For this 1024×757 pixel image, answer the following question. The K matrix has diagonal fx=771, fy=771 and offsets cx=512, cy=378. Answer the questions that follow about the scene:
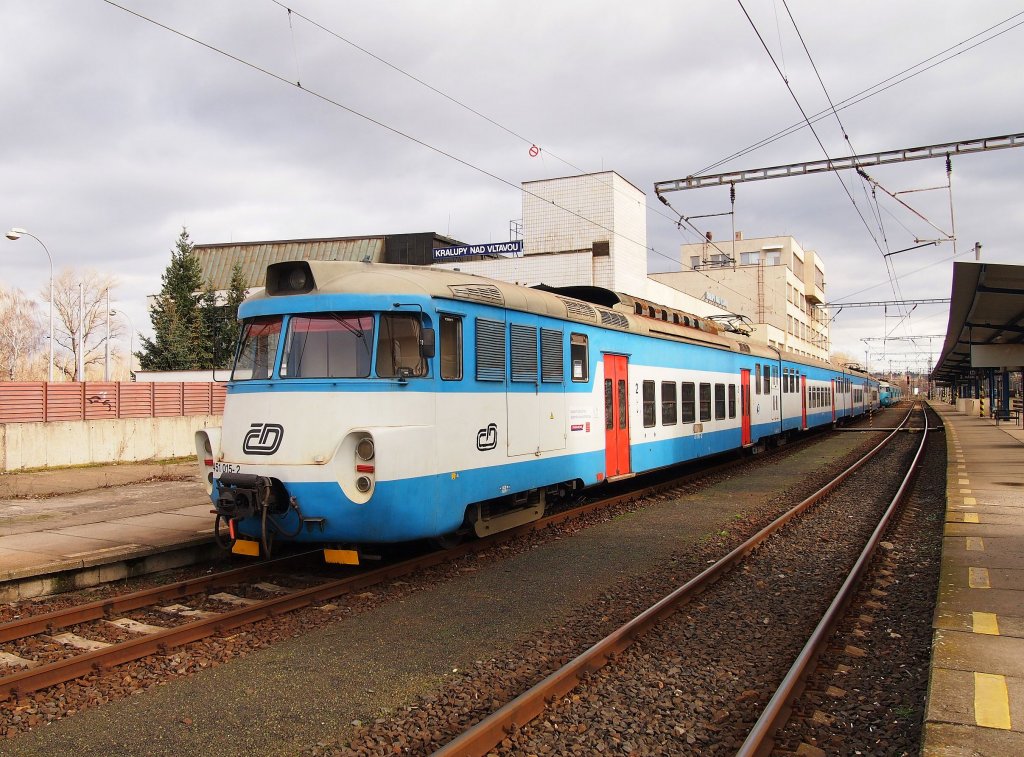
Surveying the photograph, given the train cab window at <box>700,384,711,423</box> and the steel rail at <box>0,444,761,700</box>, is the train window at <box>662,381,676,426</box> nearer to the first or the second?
the train cab window at <box>700,384,711,423</box>

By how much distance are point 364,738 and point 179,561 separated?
538 cm

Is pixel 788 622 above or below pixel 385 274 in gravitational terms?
below

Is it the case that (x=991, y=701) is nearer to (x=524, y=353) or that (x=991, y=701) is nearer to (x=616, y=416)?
(x=524, y=353)

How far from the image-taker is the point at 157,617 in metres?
6.74

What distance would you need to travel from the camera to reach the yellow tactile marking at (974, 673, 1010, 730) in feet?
14.0

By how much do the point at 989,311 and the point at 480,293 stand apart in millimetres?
15757

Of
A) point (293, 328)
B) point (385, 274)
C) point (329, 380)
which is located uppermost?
point (385, 274)

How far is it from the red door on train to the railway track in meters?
3.45

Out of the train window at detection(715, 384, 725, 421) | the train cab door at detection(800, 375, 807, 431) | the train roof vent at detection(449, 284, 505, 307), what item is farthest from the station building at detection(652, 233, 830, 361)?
the train roof vent at detection(449, 284, 505, 307)

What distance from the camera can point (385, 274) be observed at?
7754mm

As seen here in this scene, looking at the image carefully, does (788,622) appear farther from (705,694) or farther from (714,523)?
(714,523)

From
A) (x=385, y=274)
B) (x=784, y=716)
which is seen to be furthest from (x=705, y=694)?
A: (x=385, y=274)

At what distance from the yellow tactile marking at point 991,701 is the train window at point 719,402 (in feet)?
40.8

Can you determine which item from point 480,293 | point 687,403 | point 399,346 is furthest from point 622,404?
point 399,346
